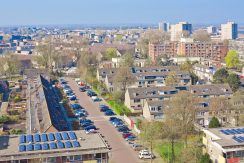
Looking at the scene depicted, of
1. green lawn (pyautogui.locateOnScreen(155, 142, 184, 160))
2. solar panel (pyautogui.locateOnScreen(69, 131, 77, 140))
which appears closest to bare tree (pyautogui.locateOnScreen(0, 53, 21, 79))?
green lawn (pyautogui.locateOnScreen(155, 142, 184, 160))

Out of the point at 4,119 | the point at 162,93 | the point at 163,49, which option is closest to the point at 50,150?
the point at 4,119

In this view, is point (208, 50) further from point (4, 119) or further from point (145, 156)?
point (145, 156)

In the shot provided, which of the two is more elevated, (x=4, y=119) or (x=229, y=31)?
(x=229, y=31)

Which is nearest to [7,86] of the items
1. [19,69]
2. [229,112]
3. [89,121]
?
[19,69]

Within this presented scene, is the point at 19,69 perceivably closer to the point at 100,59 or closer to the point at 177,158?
the point at 100,59

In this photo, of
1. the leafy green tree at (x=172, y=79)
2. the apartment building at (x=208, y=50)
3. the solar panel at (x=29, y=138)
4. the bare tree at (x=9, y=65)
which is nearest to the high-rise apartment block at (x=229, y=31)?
the apartment building at (x=208, y=50)

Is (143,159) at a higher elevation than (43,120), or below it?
below
